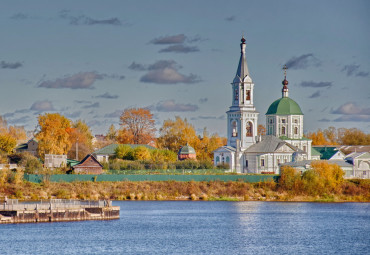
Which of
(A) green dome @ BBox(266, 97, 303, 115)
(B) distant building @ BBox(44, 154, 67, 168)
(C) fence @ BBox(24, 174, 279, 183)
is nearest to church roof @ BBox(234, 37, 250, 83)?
(A) green dome @ BBox(266, 97, 303, 115)

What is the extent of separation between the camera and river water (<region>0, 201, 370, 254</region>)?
58.8 m

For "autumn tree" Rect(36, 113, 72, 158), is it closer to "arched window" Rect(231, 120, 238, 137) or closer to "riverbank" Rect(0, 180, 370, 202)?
"arched window" Rect(231, 120, 238, 137)

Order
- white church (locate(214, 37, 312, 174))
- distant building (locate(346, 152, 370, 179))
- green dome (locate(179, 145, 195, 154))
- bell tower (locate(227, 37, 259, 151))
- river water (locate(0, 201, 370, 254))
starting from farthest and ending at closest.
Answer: green dome (locate(179, 145, 195, 154)), bell tower (locate(227, 37, 259, 151)), white church (locate(214, 37, 312, 174)), distant building (locate(346, 152, 370, 179)), river water (locate(0, 201, 370, 254))

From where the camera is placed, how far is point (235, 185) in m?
109

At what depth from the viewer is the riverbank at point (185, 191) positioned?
328 feet

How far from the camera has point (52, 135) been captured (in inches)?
5418

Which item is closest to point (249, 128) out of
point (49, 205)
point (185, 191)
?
point (185, 191)

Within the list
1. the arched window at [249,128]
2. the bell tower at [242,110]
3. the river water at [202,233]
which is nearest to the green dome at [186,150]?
the bell tower at [242,110]

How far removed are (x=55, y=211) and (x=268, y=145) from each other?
62407 millimetres

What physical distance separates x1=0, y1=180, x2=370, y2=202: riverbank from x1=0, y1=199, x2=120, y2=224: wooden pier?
74.7ft

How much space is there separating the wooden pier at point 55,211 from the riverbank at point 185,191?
74.7 feet

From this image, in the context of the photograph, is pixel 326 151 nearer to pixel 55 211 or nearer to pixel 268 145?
pixel 268 145

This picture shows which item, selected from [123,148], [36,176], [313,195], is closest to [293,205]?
[313,195]

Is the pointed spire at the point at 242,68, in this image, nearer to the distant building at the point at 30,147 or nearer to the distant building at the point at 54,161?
the distant building at the point at 54,161
